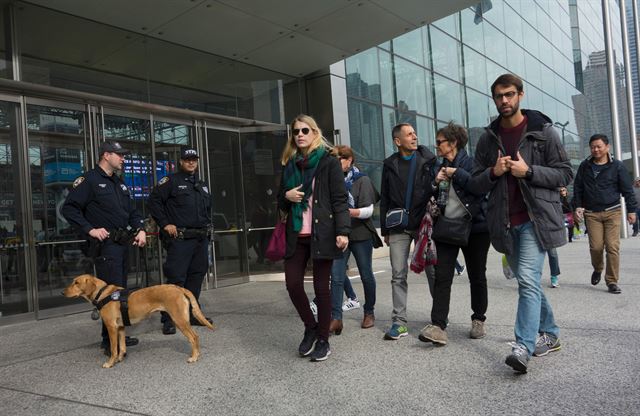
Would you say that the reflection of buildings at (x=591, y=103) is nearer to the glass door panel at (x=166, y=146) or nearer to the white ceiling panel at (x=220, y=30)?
the white ceiling panel at (x=220, y=30)

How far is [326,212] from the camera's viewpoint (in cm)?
377

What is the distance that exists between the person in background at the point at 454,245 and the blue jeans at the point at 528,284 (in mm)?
561

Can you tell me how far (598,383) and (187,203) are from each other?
402cm

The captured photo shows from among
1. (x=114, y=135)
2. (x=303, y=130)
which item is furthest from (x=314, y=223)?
(x=114, y=135)

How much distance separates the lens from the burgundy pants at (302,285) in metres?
3.80

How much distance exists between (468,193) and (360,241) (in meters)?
1.34

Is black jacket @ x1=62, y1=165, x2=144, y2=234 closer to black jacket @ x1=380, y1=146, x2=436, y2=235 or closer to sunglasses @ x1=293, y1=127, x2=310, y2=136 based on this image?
sunglasses @ x1=293, y1=127, x2=310, y2=136

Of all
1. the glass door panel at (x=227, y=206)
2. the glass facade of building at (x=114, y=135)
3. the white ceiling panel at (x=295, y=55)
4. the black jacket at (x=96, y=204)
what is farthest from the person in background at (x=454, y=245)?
the glass door panel at (x=227, y=206)

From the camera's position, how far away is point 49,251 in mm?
6836

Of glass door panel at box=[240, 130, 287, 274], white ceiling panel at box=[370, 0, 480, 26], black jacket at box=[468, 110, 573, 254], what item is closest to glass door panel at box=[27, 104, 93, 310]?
glass door panel at box=[240, 130, 287, 274]

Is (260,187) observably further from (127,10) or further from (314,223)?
(314,223)

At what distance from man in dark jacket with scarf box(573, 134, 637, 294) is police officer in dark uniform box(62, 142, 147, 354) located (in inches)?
217

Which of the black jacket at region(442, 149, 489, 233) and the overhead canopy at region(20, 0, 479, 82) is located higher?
the overhead canopy at region(20, 0, 479, 82)

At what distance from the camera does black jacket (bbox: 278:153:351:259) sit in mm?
3715
